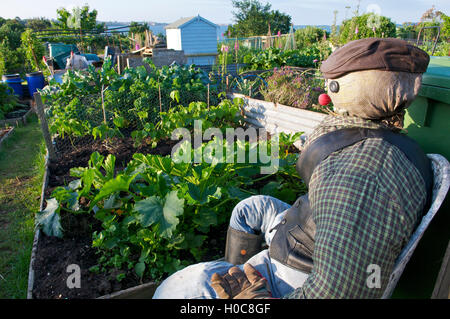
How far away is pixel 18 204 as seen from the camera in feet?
11.2

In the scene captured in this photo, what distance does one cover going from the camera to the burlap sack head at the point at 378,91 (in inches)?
47.3

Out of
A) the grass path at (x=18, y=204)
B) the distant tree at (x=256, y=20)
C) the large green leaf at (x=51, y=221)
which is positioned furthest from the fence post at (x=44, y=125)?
the distant tree at (x=256, y=20)

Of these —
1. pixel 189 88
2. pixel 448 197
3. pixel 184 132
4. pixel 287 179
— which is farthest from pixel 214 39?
pixel 448 197

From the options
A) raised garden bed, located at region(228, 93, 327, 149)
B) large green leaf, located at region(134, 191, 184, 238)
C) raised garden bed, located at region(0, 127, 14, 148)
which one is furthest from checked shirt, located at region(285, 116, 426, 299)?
raised garden bed, located at region(0, 127, 14, 148)

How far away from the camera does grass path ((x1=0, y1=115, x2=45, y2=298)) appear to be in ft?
7.82

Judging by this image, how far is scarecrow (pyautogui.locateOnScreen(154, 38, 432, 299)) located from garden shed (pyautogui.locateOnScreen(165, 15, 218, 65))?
17.0 metres

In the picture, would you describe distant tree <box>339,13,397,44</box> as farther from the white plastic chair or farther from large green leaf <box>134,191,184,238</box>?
the white plastic chair

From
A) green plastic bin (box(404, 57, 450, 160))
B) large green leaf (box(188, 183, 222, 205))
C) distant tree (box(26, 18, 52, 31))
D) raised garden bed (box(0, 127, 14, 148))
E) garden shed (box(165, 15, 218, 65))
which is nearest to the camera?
green plastic bin (box(404, 57, 450, 160))

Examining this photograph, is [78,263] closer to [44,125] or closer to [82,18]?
[44,125]

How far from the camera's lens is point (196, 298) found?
48.8 inches

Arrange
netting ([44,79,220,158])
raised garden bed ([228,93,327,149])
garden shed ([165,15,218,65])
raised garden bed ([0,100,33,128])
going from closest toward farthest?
raised garden bed ([228,93,327,149]) → netting ([44,79,220,158]) → raised garden bed ([0,100,33,128]) → garden shed ([165,15,218,65])

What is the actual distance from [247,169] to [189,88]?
3156 mm

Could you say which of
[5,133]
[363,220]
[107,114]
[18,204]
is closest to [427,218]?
[363,220]
